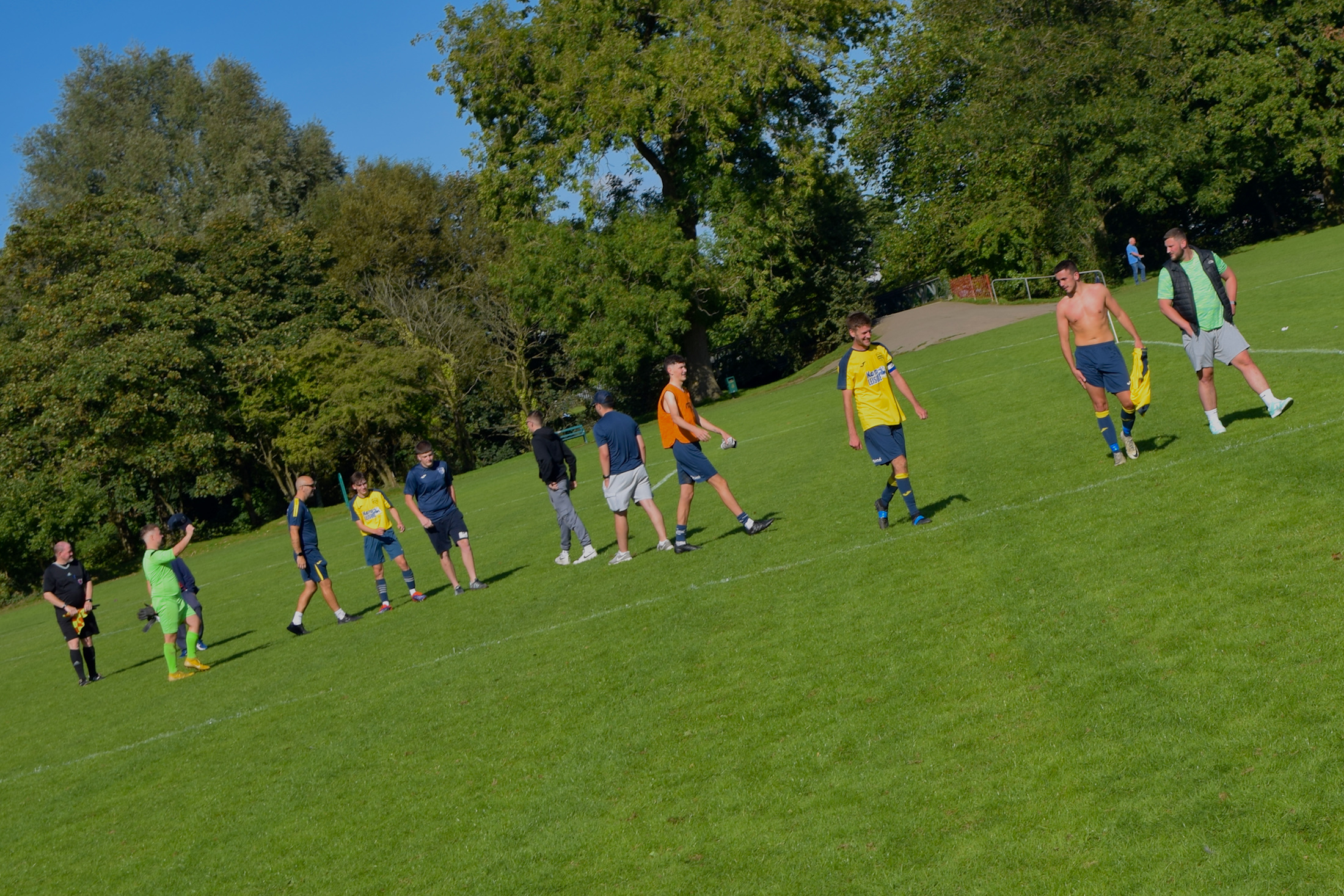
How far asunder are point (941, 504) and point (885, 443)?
1511 millimetres

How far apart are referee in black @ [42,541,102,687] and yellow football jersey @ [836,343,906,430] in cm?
1110

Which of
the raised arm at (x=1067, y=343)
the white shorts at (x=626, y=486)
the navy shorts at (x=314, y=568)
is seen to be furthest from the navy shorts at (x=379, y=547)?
the raised arm at (x=1067, y=343)

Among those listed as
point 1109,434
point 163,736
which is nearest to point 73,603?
point 163,736

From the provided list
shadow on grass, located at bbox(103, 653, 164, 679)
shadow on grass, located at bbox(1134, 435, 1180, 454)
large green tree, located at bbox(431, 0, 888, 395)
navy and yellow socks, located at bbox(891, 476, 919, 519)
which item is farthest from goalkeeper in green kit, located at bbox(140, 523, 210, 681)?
large green tree, located at bbox(431, 0, 888, 395)

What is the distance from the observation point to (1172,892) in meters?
4.19

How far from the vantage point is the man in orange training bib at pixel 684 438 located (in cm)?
1223

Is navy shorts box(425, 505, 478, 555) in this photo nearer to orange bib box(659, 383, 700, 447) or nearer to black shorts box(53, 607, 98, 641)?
orange bib box(659, 383, 700, 447)

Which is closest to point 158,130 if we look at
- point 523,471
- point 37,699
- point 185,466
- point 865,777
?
point 185,466

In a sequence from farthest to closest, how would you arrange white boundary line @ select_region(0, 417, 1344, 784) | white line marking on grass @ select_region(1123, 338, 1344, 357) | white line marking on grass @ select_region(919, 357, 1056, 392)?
white line marking on grass @ select_region(919, 357, 1056, 392) → white line marking on grass @ select_region(1123, 338, 1344, 357) → white boundary line @ select_region(0, 417, 1344, 784)

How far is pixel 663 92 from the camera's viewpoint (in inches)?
1583

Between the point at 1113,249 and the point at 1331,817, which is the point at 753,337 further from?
the point at 1331,817

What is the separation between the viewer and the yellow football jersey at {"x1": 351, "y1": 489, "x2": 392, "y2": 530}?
1495cm

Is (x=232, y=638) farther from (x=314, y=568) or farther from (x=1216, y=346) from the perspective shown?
(x=1216, y=346)

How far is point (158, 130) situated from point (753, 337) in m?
41.1
